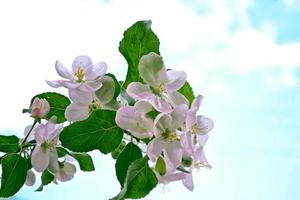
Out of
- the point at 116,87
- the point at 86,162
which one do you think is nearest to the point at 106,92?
the point at 116,87

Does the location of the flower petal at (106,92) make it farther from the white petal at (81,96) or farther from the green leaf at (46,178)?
the green leaf at (46,178)

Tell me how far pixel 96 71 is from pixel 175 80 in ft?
0.20

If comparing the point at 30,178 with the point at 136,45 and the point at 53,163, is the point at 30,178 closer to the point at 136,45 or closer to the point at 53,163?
the point at 53,163

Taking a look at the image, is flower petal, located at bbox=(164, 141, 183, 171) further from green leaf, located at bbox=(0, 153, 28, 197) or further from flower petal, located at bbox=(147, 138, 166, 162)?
green leaf, located at bbox=(0, 153, 28, 197)

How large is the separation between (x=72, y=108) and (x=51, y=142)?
37 millimetres

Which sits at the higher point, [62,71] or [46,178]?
[62,71]

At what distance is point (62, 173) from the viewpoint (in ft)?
1.58

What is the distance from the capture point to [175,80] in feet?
1.32

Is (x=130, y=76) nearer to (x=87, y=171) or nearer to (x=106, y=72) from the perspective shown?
(x=106, y=72)

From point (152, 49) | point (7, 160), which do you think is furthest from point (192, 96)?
point (7, 160)

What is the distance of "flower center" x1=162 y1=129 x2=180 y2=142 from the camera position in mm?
376

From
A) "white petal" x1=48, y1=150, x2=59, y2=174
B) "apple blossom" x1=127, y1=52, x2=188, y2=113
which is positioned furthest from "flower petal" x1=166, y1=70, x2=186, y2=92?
"white petal" x1=48, y1=150, x2=59, y2=174

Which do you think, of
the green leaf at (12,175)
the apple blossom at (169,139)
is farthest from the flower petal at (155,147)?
the green leaf at (12,175)

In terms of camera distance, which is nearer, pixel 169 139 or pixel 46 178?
pixel 169 139
